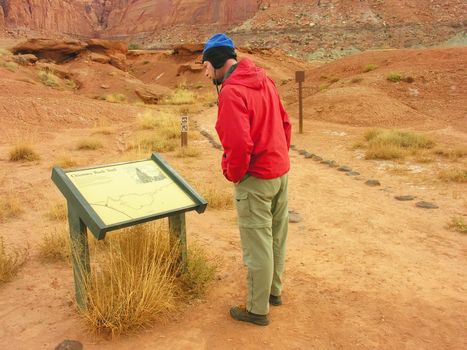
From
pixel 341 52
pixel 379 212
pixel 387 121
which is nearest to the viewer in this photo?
pixel 379 212

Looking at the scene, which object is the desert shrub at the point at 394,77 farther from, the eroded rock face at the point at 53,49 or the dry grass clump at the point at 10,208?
the eroded rock face at the point at 53,49

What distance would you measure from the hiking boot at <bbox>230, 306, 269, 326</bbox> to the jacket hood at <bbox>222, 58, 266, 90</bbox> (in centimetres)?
154

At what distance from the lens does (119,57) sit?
33.3 meters

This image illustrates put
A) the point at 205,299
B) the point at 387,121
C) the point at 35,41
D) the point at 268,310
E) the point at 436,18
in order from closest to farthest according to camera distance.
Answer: the point at 268,310, the point at 205,299, the point at 387,121, the point at 35,41, the point at 436,18

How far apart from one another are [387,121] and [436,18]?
1610 inches

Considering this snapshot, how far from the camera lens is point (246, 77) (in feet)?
8.82

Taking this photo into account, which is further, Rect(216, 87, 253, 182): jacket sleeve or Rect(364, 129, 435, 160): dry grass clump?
Rect(364, 129, 435, 160): dry grass clump

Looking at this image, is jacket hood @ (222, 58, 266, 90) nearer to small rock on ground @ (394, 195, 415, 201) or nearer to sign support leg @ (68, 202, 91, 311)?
sign support leg @ (68, 202, 91, 311)

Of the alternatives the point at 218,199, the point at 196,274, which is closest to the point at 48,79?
the point at 218,199

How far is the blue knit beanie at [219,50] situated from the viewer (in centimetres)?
273

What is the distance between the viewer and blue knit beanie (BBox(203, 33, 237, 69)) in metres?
2.73

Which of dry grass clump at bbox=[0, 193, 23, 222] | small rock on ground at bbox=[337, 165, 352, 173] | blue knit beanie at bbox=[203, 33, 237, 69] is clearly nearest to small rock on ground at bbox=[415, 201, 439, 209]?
small rock on ground at bbox=[337, 165, 352, 173]

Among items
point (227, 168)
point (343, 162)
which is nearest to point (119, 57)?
point (343, 162)

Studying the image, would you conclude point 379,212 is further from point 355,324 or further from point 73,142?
point 73,142
